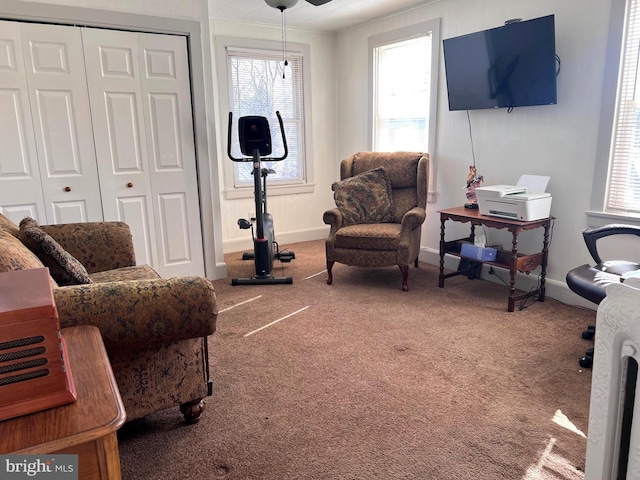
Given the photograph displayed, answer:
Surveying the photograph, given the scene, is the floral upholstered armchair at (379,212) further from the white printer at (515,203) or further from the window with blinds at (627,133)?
the window with blinds at (627,133)

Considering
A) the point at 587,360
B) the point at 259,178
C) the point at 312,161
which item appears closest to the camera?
the point at 587,360

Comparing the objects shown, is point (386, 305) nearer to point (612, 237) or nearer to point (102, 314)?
point (612, 237)

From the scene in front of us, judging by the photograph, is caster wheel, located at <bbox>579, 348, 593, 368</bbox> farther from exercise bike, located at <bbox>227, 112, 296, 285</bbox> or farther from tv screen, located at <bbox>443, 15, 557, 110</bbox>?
exercise bike, located at <bbox>227, 112, 296, 285</bbox>

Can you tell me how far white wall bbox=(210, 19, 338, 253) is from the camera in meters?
4.84

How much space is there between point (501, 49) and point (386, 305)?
2.04m

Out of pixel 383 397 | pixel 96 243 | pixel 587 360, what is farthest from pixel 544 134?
pixel 96 243

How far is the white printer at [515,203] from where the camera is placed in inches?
122

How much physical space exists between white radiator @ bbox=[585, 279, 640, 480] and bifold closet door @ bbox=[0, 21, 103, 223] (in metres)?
3.36

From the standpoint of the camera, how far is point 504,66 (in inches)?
132

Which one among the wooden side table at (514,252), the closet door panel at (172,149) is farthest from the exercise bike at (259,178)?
the wooden side table at (514,252)

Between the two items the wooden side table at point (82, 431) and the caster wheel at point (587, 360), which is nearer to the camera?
the wooden side table at point (82, 431)

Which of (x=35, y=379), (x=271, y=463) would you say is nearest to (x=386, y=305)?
(x=271, y=463)

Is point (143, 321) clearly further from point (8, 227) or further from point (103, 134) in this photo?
point (103, 134)

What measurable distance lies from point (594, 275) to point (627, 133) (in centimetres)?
108
